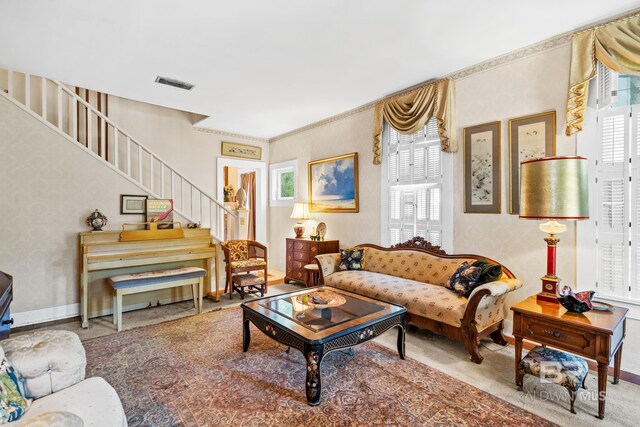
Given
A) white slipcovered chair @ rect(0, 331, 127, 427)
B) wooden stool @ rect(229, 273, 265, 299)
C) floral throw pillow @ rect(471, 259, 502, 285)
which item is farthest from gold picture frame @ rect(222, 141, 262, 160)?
floral throw pillow @ rect(471, 259, 502, 285)

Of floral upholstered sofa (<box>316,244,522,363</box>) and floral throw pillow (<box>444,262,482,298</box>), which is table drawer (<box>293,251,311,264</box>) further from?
floral throw pillow (<box>444,262,482,298</box>)

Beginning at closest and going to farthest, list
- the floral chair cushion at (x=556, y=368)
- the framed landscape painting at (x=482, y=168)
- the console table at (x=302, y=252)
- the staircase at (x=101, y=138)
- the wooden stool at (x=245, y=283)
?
the floral chair cushion at (x=556, y=368), the framed landscape painting at (x=482, y=168), the staircase at (x=101, y=138), the wooden stool at (x=245, y=283), the console table at (x=302, y=252)

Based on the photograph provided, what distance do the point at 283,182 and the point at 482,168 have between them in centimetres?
404

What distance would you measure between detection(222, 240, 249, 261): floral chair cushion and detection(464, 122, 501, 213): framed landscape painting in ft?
11.1

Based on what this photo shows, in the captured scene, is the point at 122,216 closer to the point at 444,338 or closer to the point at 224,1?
the point at 224,1

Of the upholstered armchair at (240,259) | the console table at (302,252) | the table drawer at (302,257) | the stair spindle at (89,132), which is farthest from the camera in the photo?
the table drawer at (302,257)

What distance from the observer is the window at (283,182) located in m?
6.07

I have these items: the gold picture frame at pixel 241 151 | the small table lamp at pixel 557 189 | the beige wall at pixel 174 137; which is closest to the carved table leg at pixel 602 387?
the small table lamp at pixel 557 189

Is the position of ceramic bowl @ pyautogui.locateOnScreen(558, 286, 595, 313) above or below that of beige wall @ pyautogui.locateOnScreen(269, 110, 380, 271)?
below

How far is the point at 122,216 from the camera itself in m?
4.20

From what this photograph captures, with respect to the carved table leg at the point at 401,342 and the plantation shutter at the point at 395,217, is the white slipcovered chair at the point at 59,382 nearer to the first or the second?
the carved table leg at the point at 401,342

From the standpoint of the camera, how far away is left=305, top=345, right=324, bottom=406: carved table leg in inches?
80.3

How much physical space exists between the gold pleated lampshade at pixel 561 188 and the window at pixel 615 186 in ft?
1.90

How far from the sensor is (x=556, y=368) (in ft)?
6.70
